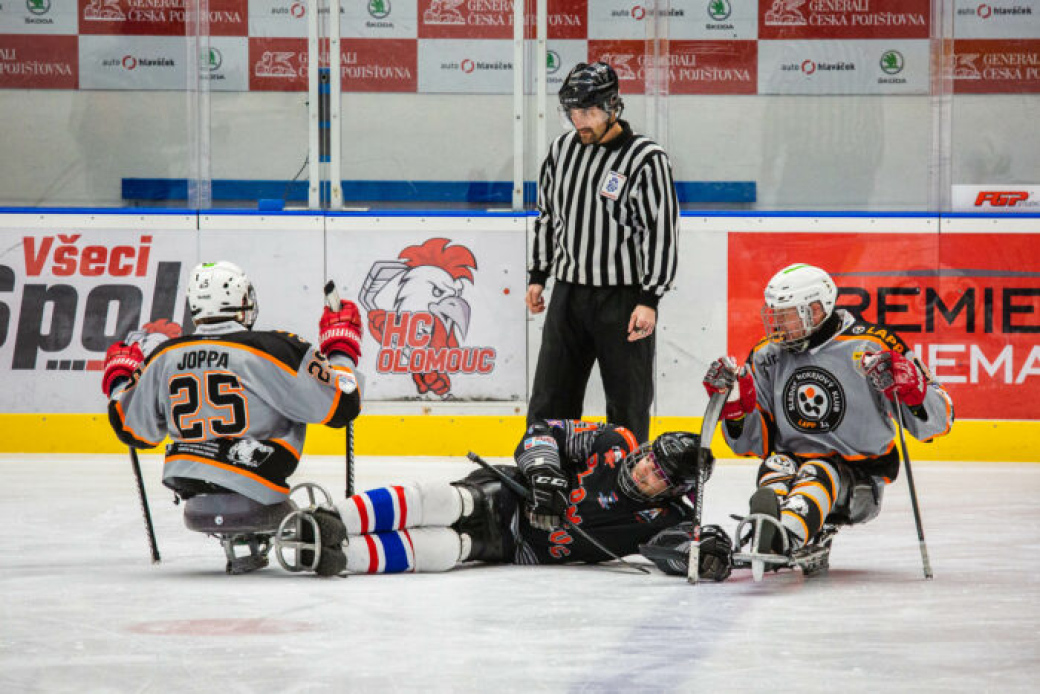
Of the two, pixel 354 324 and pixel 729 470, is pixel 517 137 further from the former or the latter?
pixel 354 324

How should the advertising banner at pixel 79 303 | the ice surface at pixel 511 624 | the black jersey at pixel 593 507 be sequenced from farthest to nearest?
the advertising banner at pixel 79 303, the black jersey at pixel 593 507, the ice surface at pixel 511 624

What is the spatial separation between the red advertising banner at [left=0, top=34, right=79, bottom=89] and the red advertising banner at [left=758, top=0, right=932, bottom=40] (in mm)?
3314

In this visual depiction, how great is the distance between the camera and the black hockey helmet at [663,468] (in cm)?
340

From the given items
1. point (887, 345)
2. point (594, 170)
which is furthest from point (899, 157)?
point (887, 345)

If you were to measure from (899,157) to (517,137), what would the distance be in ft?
5.90

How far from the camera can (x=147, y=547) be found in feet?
13.3

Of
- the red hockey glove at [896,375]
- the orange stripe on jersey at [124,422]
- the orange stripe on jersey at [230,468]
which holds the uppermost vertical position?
the red hockey glove at [896,375]

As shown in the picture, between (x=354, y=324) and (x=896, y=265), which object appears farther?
(x=896, y=265)

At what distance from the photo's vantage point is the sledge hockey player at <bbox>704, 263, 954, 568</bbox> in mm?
3557

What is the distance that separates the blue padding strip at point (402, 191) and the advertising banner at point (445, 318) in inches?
12.3

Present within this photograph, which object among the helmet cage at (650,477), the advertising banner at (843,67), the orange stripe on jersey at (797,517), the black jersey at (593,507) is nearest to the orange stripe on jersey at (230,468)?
the black jersey at (593,507)

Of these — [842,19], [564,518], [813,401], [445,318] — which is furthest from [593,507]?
[842,19]

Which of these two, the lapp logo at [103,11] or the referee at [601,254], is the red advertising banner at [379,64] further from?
the referee at [601,254]

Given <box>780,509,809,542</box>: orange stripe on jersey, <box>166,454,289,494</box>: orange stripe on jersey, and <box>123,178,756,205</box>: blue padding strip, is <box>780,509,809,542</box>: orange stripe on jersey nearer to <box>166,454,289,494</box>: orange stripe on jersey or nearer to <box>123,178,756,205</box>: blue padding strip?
<box>166,454,289,494</box>: orange stripe on jersey
